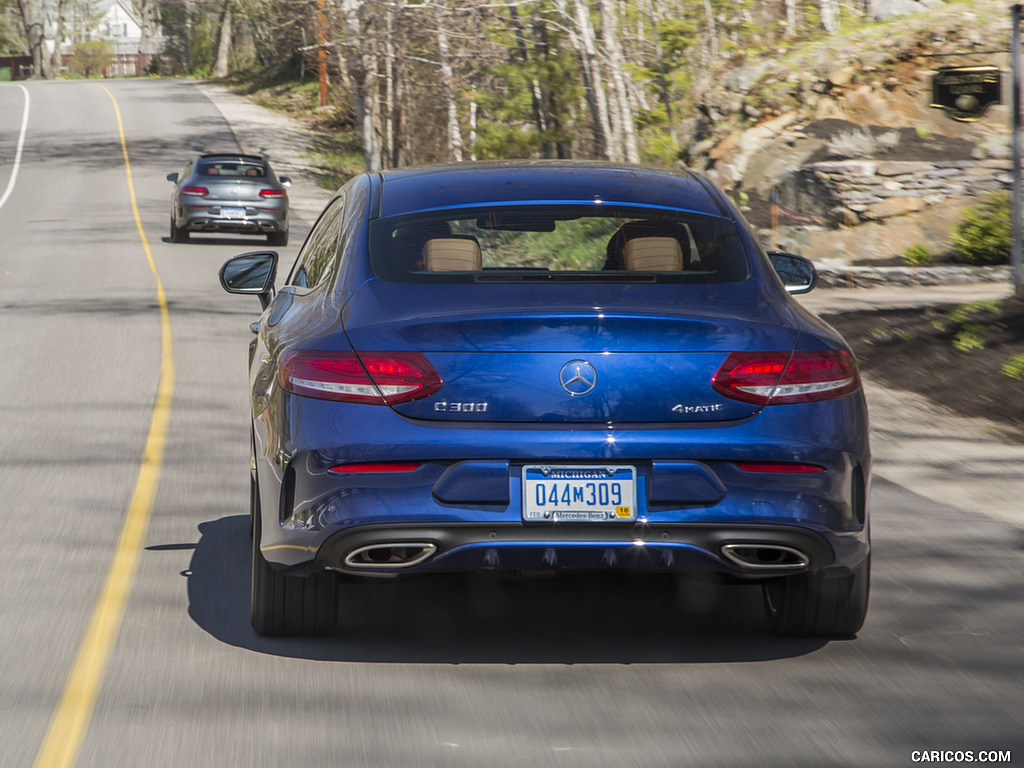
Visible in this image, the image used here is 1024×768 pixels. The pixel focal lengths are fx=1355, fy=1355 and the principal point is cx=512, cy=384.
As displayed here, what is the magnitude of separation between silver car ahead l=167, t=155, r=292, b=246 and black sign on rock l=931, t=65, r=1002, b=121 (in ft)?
40.7

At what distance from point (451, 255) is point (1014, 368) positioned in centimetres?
691

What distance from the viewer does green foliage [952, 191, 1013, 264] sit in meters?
17.6

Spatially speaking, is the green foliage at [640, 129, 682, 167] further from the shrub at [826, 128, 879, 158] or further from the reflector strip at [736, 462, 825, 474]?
the reflector strip at [736, 462, 825, 474]

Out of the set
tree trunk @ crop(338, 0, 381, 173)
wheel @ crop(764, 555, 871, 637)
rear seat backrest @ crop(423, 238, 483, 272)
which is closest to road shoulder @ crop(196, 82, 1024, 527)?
wheel @ crop(764, 555, 871, 637)

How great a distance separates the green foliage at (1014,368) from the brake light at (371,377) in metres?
7.18

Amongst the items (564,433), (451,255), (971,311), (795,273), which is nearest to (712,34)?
(971,311)

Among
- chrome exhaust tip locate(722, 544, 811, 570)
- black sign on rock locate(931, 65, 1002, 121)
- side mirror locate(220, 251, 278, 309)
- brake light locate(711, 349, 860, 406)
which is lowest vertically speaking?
chrome exhaust tip locate(722, 544, 811, 570)

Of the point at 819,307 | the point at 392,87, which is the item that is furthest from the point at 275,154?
the point at 819,307

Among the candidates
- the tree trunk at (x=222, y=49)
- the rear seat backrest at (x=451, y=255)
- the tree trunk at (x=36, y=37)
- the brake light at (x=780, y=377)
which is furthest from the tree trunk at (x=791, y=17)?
the tree trunk at (x=36, y=37)

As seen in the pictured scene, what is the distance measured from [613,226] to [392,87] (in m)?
30.0

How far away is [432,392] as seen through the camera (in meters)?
4.15

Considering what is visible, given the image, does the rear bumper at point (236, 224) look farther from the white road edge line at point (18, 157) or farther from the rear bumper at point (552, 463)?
the rear bumper at point (552, 463)

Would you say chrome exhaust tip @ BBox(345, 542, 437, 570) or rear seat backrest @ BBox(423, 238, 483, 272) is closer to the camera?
chrome exhaust tip @ BBox(345, 542, 437, 570)

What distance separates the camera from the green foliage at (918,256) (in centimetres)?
1784
